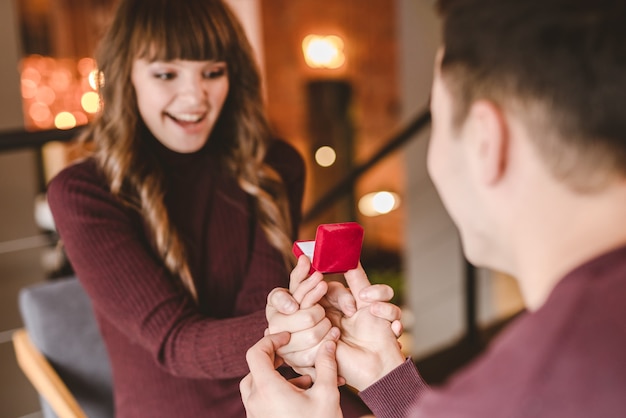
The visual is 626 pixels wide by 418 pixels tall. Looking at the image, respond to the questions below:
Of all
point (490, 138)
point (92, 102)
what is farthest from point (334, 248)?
point (92, 102)

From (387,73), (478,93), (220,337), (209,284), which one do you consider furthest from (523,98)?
(387,73)

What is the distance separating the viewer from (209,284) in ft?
4.15

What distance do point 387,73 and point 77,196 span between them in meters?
4.42

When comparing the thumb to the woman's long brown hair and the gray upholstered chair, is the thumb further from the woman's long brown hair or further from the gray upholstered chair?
the gray upholstered chair

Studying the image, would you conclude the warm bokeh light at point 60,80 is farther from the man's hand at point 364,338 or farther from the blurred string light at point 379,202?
the man's hand at point 364,338

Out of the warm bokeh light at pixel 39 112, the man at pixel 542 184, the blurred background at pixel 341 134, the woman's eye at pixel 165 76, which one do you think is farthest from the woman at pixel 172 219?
the warm bokeh light at pixel 39 112

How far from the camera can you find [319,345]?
91cm

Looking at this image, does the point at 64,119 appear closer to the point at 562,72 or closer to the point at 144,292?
the point at 144,292

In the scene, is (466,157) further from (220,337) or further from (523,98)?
(220,337)

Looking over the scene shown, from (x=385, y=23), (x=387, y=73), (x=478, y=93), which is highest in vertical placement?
(x=478, y=93)

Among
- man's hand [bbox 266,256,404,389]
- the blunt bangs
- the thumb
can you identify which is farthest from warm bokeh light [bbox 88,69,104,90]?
the thumb

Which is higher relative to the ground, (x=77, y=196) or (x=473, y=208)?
(x=473, y=208)

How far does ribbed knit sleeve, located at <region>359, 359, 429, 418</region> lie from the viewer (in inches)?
34.3

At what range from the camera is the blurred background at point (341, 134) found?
261 cm
